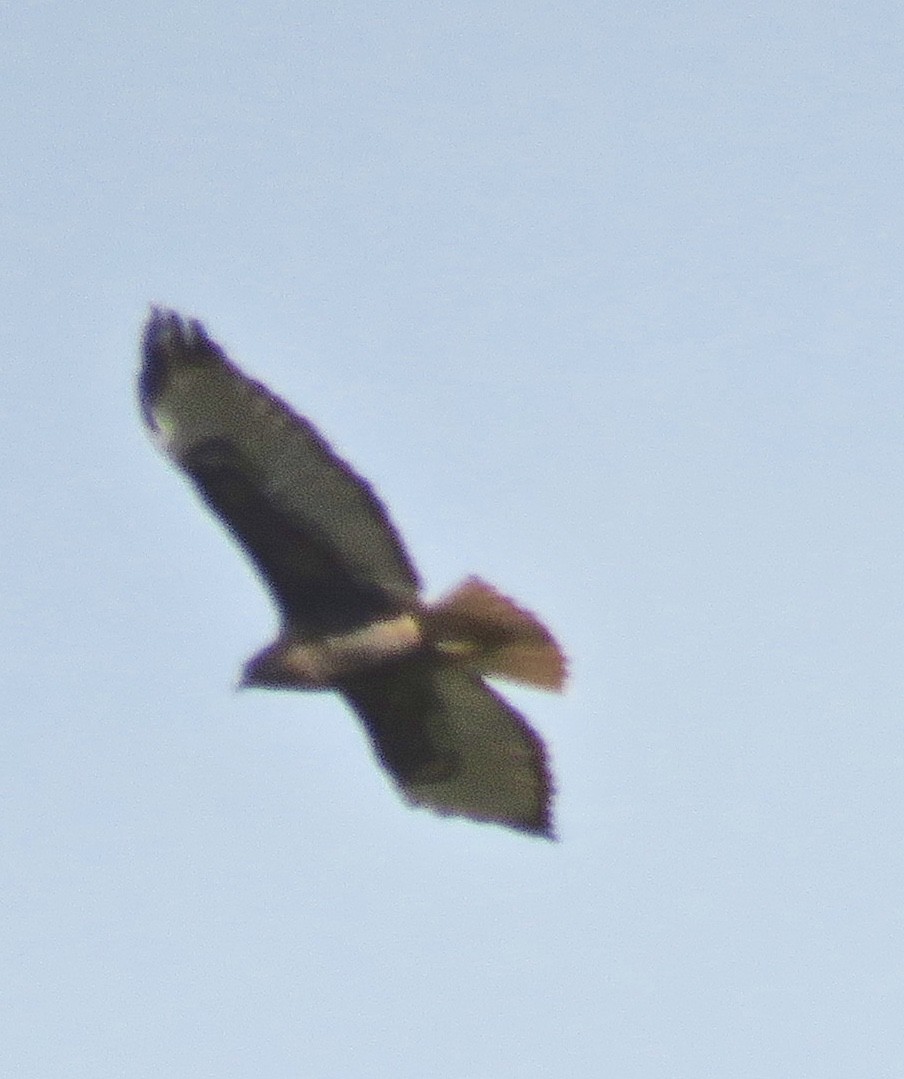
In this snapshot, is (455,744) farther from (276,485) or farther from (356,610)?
(276,485)

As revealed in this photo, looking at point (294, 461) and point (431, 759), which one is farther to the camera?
point (431, 759)

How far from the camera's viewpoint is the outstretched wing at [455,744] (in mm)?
12422

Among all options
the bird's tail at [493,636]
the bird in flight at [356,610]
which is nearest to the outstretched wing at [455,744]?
the bird in flight at [356,610]

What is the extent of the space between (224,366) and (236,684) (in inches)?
64.9

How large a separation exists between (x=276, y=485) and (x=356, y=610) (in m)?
0.72

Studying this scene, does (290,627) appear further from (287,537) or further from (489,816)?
(489,816)

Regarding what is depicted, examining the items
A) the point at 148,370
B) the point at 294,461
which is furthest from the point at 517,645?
the point at 148,370

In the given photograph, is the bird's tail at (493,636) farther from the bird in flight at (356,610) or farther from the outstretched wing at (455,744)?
the outstretched wing at (455,744)

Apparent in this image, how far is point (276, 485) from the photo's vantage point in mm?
11633

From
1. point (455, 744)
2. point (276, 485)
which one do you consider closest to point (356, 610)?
point (276, 485)

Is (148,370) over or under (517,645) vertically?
over

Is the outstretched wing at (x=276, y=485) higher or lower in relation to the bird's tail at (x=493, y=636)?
higher

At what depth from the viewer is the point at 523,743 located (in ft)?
41.1

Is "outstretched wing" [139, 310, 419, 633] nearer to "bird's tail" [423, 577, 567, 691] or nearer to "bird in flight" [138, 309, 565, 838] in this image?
"bird in flight" [138, 309, 565, 838]
